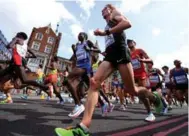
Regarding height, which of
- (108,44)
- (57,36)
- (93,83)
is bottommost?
(93,83)

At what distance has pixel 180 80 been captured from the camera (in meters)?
8.27

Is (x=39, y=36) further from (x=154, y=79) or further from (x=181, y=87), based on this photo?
(x=181, y=87)

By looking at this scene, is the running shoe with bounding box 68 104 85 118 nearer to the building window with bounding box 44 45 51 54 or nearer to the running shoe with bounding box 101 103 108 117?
the running shoe with bounding box 101 103 108 117

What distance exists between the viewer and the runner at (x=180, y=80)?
8.23m

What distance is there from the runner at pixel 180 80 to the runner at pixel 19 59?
15.8 ft

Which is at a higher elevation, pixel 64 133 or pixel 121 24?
pixel 121 24

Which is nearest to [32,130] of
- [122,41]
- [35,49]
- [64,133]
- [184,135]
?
[64,133]

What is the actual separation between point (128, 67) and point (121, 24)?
60 centimetres

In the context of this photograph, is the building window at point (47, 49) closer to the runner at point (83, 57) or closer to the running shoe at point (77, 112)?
the runner at point (83, 57)

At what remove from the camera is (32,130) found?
11.2 feet

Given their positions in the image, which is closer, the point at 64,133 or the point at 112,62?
the point at 64,133

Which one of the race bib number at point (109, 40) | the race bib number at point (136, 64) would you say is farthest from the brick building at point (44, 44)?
the race bib number at point (109, 40)

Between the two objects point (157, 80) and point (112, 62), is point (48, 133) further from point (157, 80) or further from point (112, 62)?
point (157, 80)

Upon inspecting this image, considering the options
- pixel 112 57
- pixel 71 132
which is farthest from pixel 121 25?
pixel 71 132
